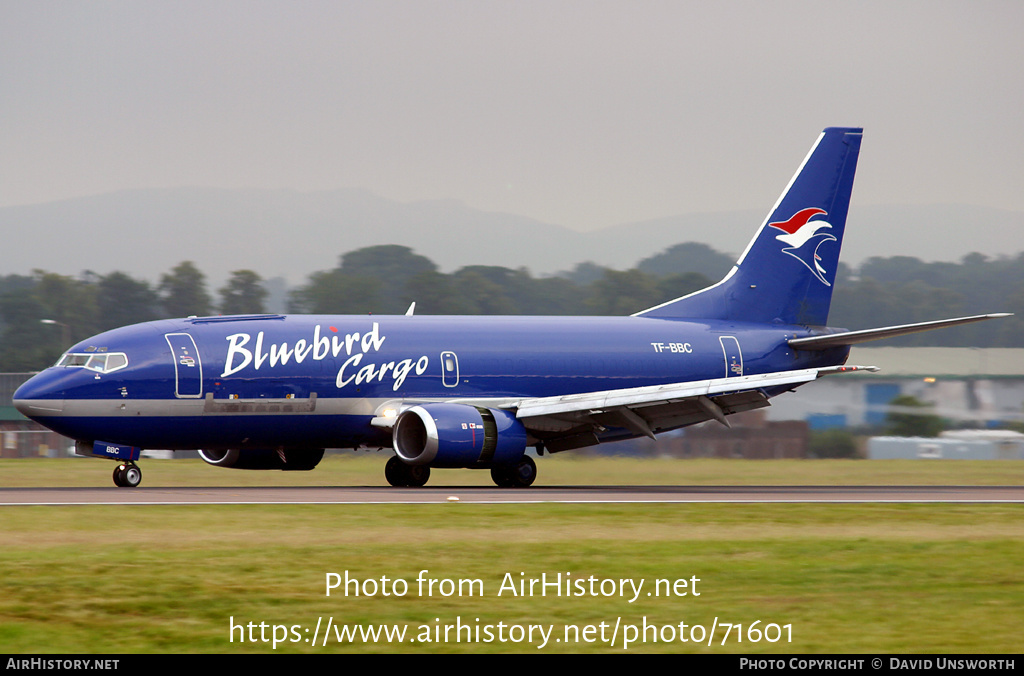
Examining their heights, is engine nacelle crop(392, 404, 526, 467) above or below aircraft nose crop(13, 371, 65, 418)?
below

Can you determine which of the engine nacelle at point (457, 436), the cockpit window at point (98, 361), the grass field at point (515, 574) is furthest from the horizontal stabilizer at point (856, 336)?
the cockpit window at point (98, 361)

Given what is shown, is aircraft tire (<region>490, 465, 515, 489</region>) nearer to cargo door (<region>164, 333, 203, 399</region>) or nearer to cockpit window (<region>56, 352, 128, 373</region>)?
cargo door (<region>164, 333, 203, 399</region>)

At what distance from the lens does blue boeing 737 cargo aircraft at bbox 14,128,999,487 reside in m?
31.8

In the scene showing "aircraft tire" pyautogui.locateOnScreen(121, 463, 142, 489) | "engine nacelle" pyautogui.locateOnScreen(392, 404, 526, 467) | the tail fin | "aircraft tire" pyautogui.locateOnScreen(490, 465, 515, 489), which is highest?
the tail fin

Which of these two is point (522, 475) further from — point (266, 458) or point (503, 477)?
point (266, 458)

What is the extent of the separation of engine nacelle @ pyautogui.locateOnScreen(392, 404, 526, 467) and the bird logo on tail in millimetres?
12562

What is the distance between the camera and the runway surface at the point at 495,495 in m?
27.3

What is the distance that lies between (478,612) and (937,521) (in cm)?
1297

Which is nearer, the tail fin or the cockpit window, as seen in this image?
the cockpit window

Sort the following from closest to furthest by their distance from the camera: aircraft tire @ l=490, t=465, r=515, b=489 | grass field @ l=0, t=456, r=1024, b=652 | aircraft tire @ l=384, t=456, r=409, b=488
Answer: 1. grass field @ l=0, t=456, r=1024, b=652
2. aircraft tire @ l=490, t=465, r=515, b=489
3. aircraft tire @ l=384, t=456, r=409, b=488

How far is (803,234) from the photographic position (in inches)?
1620

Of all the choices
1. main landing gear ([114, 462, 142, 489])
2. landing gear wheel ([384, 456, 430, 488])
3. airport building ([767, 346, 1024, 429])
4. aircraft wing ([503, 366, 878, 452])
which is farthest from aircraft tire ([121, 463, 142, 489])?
airport building ([767, 346, 1024, 429])

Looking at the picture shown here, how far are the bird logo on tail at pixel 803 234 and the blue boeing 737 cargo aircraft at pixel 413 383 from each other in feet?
8.01
